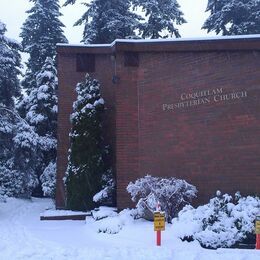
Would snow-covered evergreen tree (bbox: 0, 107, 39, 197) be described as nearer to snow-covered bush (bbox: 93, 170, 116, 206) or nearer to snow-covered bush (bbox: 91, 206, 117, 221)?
snow-covered bush (bbox: 93, 170, 116, 206)

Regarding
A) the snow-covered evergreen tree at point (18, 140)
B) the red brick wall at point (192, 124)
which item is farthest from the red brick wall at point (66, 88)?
the red brick wall at point (192, 124)

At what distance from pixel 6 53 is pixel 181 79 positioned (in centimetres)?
680

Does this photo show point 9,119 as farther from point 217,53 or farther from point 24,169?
point 217,53

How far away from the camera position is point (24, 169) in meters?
19.2

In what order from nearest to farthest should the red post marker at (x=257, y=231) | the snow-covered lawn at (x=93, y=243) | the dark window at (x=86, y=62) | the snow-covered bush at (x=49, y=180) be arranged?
the snow-covered lawn at (x=93, y=243), the red post marker at (x=257, y=231), the dark window at (x=86, y=62), the snow-covered bush at (x=49, y=180)

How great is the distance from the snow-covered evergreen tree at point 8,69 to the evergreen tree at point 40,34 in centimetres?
1144

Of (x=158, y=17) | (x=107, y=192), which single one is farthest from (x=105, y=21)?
(x=107, y=192)

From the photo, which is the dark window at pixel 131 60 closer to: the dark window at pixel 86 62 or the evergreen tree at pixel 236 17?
the dark window at pixel 86 62

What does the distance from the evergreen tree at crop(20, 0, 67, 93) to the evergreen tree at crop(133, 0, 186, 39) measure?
5.69m

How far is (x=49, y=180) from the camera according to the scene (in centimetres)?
2455

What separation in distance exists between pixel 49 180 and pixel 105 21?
9302 mm

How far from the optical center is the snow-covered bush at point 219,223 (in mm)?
9539

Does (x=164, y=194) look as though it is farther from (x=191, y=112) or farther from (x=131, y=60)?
(x=131, y=60)

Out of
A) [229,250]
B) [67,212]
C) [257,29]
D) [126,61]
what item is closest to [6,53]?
[126,61]
